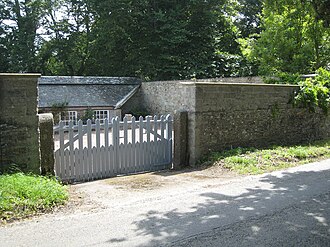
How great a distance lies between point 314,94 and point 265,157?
4.16 m

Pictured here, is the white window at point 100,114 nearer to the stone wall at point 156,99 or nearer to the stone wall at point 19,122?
the stone wall at point 156,99

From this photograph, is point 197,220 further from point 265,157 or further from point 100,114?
point 100,114

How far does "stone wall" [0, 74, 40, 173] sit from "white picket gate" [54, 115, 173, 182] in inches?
28.2

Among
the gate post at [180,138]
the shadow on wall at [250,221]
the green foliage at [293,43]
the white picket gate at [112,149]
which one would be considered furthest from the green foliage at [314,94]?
the green foliage at [293,43]

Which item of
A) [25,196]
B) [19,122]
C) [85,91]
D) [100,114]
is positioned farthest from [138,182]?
[85,91]

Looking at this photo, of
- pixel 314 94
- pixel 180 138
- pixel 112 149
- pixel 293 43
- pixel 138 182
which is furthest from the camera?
pixel 293 43

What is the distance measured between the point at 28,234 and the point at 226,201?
3.24 m

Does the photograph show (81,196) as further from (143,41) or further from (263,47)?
(143,41)

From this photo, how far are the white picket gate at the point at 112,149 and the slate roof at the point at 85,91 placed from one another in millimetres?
12917

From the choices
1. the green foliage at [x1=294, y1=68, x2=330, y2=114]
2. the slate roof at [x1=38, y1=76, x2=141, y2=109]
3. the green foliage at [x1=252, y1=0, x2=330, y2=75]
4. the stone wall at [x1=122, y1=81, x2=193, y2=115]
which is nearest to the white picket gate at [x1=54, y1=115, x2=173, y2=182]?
the green foliage at [x1=294, y1=68, x2=330, y2=114]

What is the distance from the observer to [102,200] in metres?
6.29

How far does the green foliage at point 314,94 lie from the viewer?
11969mm

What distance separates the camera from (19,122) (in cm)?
688

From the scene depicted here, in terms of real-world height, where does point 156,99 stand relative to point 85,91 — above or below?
below
